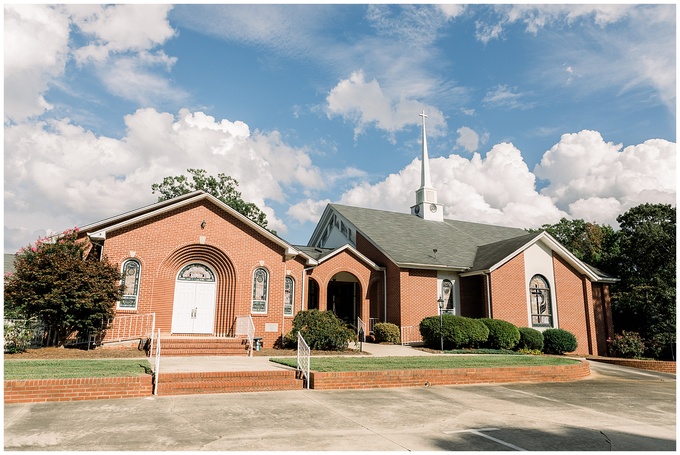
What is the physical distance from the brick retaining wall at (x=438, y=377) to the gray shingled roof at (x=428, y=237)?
30.4ft

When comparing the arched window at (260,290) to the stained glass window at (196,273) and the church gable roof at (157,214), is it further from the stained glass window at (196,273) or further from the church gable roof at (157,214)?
the stained glass window at (196,273)

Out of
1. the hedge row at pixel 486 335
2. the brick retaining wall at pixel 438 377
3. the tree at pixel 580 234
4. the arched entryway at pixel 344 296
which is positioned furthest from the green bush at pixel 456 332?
the tree at pixel 580 234

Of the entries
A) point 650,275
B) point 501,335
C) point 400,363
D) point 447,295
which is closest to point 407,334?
point 447,295

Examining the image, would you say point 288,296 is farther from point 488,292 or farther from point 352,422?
point 352,422

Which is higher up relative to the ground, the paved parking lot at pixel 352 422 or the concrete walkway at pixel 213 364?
the concrete walkway at pixel 213 364

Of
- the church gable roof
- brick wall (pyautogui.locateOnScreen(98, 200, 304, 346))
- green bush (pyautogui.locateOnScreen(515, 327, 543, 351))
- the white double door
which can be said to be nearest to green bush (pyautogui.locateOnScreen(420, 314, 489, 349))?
green bush (pyautogui.locateOnScreen(515, 327, 543, 351))

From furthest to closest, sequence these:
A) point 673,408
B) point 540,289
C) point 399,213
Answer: point 399,213 → point 540,289 → point 673,408

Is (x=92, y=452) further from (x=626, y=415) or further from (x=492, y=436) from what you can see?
(x=626, y=415)

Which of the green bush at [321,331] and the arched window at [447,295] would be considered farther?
the arched window at [447,295]

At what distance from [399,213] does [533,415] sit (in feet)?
69.6

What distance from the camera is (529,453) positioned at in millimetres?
5637

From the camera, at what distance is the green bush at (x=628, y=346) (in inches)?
803

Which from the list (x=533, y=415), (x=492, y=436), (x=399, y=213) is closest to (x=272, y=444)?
(x=492, y=436)

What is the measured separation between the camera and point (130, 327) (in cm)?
1555
